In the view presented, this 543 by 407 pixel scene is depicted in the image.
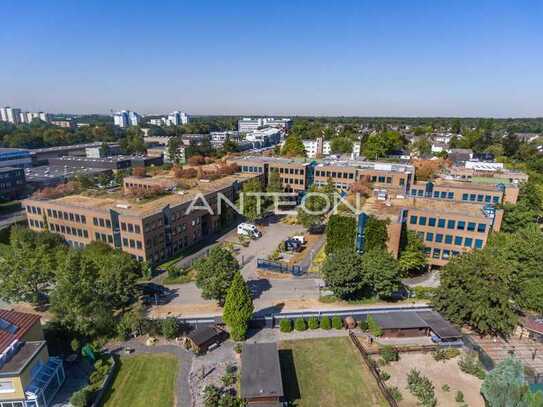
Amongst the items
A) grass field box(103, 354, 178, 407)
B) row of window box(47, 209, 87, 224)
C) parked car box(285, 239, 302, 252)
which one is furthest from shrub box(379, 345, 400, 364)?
row of window box(47, 209, 87, 224)

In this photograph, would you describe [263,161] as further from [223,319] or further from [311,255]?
[223,319]

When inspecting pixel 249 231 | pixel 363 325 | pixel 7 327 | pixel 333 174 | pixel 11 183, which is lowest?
pixel 363 325

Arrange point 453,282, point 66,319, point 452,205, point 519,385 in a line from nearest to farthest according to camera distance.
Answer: point 519,385, point 66,319, point 453,282, point 452,205

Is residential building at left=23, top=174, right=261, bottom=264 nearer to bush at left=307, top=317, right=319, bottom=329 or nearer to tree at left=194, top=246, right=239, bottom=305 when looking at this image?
tree at left=194, top=246, right=239, bottom=305

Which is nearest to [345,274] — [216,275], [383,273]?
[383,273]

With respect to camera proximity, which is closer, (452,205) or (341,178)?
(452,205)

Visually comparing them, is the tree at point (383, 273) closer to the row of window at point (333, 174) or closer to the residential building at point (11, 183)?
the row of window at point (333, 174)

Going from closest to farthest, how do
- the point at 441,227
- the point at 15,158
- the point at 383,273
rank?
the point at 383,273 → the point at 441,227 → the point at 15,158

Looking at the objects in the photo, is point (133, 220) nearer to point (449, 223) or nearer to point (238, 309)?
point (238, 309)

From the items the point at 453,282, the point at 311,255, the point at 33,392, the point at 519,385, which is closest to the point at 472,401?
the point at 519,385
